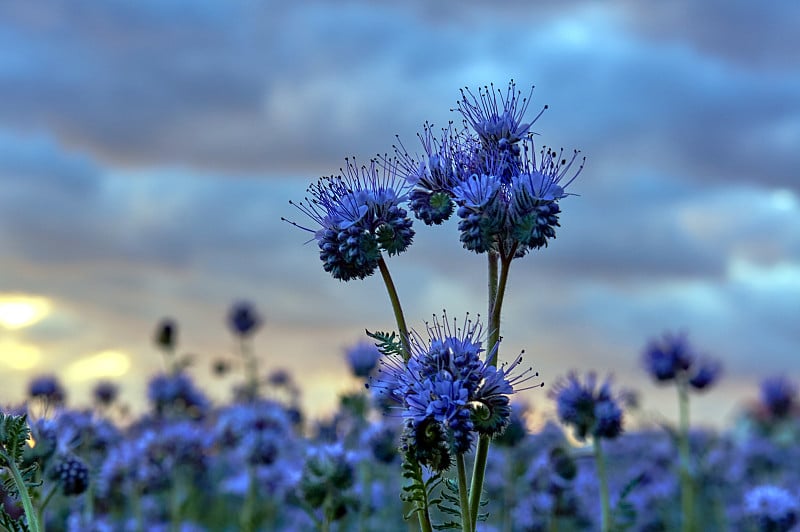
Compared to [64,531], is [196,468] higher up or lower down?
higher up

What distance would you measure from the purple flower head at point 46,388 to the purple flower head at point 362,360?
3.66m

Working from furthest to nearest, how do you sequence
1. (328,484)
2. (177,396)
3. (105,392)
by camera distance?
1. (105,392)
2. (177,396)
3. (328,484)

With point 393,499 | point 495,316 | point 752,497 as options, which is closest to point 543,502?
point 752,497

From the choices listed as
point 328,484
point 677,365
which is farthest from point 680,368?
point 328,484

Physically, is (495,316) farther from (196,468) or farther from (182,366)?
(182,366)

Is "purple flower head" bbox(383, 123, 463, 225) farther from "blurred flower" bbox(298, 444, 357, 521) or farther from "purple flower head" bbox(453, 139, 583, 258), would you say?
"blurred flower" bbox(298, 444, 357, 521)

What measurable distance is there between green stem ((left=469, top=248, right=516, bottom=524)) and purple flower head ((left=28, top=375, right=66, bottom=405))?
24.7 feet

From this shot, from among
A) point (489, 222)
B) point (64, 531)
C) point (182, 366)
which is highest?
point (182, 366)

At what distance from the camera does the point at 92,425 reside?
24.7 ft

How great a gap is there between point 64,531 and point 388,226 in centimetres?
390

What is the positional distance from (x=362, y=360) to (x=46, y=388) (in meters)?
4.17

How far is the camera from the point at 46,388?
10.5 meters

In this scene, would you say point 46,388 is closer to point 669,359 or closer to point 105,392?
point 105,392

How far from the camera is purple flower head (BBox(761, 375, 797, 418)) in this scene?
1227 centimetres
